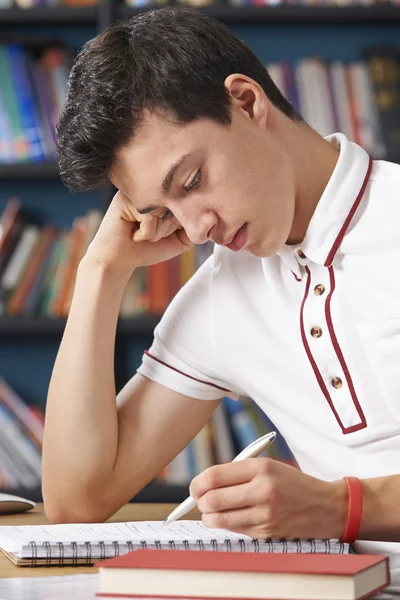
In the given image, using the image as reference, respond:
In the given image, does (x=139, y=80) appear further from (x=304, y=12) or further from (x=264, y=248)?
(x=304, y=12)

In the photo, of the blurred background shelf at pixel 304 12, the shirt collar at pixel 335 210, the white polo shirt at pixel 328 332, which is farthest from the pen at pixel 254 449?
the blurred background shelf at pixel 304 12

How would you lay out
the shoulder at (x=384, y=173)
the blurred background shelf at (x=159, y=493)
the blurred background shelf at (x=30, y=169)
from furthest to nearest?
1. the blurred background shelf at (x=30, y=169)
2. the blurred background shelf at (x=159, y=493)
3. the shoulder at (x=384, y=173)

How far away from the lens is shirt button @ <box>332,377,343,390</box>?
116 centimetres

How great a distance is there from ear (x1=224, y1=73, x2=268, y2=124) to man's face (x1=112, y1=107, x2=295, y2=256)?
12 mm

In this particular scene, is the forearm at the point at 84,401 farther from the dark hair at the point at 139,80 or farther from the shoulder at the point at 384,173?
the shoulder at the point at 384,173

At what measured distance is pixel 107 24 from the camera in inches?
93.6

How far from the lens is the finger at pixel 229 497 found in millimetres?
837

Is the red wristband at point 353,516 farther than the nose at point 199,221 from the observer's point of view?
No

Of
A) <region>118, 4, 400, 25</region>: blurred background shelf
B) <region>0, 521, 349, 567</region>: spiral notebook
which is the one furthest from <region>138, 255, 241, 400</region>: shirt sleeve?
<region>118, 4, 400, 25</region>: blurred background shelf

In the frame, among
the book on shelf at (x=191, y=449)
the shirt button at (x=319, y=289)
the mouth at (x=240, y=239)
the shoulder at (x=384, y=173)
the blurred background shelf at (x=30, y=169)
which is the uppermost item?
the blurred background shelf at (x=30, y=169)

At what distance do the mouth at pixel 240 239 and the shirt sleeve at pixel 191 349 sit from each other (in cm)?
21

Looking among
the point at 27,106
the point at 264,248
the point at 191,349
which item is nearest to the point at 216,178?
the point at 264,248

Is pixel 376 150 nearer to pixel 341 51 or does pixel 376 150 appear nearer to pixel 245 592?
pixel 341 51

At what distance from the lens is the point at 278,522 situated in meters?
0.86
